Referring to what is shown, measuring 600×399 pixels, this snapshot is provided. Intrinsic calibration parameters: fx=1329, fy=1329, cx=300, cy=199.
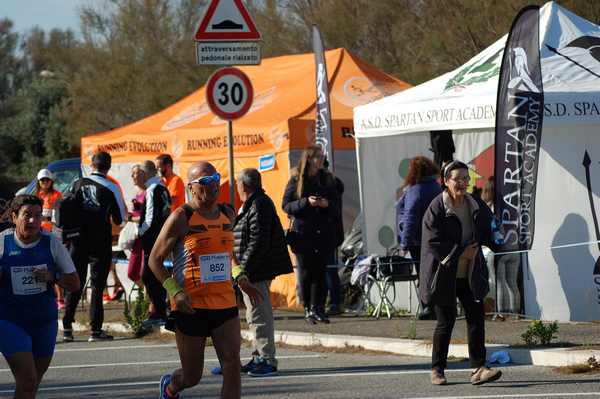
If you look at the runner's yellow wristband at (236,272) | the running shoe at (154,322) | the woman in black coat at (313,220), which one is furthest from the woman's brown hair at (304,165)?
the runner's yellow wristband at (236,272)

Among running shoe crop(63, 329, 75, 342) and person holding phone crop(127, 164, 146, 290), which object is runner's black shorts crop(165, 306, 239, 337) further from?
person holding phone crop(127, 164, 146, 290)

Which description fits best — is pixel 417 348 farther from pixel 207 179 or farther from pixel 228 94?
pixel 207 179

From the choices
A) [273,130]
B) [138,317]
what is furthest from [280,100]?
[138,317]

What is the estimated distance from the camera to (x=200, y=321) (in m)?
8.41

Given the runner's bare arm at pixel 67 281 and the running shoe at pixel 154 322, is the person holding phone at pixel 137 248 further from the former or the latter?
the runner's bare arm at pixel 67 281

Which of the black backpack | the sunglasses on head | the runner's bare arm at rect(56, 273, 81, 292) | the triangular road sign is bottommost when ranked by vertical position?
the runner's bare arm at rect(56, 273, 81, 292)

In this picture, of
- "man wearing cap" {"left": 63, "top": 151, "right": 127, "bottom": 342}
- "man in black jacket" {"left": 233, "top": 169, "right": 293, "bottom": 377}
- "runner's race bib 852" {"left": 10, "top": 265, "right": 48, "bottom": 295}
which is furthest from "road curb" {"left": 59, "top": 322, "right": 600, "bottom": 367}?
"runner's race bib 852" {"left": 10, "top": 265, "right": 48, "bottom": 295}

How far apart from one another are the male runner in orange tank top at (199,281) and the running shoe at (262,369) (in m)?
2.86

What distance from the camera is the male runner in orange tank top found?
27.6 feet

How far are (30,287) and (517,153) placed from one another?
257 inches

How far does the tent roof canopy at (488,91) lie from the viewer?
13.7 m

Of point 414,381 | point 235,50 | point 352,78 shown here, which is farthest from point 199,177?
point 352,78

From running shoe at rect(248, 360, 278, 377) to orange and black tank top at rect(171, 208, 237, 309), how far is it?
2974 mm

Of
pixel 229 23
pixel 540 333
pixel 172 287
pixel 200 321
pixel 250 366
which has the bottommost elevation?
pixel 250 366
